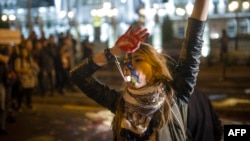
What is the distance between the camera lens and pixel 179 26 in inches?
1950

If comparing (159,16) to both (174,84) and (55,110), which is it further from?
(174,84)

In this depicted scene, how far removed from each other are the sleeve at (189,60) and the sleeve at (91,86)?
0.46 meters

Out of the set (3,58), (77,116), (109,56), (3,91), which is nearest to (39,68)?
(77,116)

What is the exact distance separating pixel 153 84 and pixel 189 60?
0.26m

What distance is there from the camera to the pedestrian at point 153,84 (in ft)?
7.85

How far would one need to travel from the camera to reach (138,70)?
2.42m

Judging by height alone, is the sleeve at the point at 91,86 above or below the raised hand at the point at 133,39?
below

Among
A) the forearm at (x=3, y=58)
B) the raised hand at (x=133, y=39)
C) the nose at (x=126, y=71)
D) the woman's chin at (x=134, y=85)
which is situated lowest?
the forearm at (x=3, y=58)

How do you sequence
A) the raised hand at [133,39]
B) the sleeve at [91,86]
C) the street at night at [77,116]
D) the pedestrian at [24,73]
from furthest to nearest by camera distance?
the pedestrian at [24,73] < the street at night at [77,116] < the sleeve at [91,86] < the raised hand at [133,39]

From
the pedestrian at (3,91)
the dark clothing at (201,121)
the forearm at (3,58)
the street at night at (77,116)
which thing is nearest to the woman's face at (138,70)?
the dark clothing at (201,121)

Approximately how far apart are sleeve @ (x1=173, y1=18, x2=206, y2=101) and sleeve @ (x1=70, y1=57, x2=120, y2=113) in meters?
0.46

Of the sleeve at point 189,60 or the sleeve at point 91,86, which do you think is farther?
the sleeve at point 91,86

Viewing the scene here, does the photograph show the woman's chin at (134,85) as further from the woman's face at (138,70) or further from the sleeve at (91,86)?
the sleeve at (91,86)

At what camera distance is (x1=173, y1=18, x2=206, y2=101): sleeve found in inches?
95.2
